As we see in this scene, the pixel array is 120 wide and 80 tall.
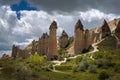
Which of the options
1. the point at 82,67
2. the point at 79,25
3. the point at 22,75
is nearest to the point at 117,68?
→ the point at 82,67

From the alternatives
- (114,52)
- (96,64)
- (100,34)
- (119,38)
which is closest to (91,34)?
(100,34)

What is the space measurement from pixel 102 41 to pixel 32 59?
46347 mm

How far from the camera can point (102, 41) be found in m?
175

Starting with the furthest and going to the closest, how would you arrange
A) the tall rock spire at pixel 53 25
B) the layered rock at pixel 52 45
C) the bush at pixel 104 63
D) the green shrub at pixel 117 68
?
the tall rock spire at pixel 53 25, the layered rock at pixel 52 45, the bush at pixel 104 63, the green shrub at pixel 117 68

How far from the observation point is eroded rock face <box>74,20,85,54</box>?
18000 centimetres

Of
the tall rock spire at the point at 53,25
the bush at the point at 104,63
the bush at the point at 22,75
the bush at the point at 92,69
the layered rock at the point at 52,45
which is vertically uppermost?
the tall rock spire at the point at 53,25

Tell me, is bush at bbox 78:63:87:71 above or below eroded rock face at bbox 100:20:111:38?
below

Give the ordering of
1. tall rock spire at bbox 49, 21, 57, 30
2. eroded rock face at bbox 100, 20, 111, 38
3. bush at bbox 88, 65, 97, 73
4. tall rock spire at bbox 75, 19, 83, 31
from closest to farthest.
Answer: bush at bbox 88, 65, 97, 73 < tall rock spire at bbox 49, 21, 57, 30 < eroded rock face at bbox 100, 20, 111, 38 < tall rock spire at bbox 75, 19, 83, 31

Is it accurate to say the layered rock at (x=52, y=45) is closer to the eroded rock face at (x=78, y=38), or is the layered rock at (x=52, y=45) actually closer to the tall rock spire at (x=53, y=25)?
the tall rock spire at (x=53, y=25)

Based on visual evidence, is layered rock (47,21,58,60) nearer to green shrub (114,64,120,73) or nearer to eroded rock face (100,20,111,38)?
eroded rock face (100,20,111,38)

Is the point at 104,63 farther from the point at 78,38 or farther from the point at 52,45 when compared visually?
the point at 78,38

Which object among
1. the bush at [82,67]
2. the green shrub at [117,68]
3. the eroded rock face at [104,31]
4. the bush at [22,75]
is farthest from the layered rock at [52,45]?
the bush at [22,75]

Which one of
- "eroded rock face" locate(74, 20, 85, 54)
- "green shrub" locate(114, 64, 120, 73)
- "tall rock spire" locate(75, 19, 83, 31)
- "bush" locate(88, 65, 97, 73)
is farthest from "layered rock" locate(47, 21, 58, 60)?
"bush" locate(88, 65, 97, 73)

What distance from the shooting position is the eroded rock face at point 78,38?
591ft
